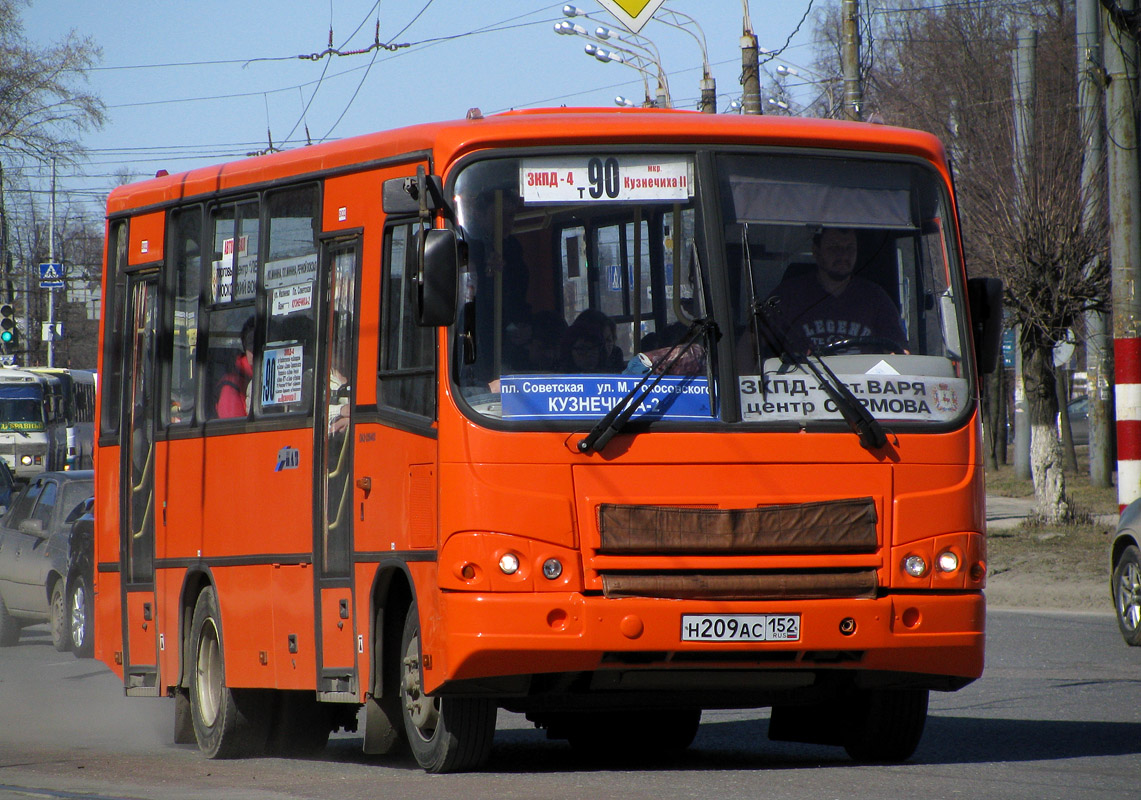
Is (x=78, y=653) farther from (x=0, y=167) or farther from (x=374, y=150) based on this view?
(x=0, y=167)

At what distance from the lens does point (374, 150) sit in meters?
8.93

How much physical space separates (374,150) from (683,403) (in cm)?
213

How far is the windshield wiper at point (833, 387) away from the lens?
8023 millimetres

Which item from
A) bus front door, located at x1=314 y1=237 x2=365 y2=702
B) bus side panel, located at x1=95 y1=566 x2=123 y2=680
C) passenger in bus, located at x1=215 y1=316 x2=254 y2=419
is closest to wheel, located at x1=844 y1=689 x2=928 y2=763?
bus front door, located at x1=314 y1=237 x2=365 y2=702

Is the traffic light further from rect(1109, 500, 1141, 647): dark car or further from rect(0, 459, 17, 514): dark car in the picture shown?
rect(1109, 500, 1141, 647): dark car

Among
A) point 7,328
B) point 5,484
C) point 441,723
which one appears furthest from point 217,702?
point 7,328

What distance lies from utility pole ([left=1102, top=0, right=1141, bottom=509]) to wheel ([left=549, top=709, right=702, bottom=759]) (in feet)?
28.2

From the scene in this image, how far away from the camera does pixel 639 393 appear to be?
786 cm

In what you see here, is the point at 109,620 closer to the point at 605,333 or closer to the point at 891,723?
the point at 605,333

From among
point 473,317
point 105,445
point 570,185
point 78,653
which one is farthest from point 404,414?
point 78,653

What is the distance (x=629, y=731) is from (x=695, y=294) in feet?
9.84

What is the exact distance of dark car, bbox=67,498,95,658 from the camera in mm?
18016

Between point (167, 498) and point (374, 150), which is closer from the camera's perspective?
point (374, 150)

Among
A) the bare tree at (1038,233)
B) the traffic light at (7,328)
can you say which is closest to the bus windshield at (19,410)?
the traffic light at (7,328)
